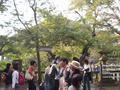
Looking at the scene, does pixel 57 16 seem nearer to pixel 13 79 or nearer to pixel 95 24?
pixel 95 24

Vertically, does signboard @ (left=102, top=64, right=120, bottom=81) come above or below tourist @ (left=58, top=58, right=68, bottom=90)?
below

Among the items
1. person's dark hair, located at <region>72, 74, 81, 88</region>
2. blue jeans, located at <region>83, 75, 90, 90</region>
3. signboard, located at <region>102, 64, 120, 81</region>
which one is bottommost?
signboard, located at <region>102, 64, 120, 81</region>

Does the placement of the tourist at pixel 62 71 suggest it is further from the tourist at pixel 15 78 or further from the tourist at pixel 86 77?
the tourist at pixel 86 77

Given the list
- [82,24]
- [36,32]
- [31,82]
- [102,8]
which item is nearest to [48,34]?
[36,32]

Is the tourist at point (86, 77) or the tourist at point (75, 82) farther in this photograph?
the tourist at point (86, 77)

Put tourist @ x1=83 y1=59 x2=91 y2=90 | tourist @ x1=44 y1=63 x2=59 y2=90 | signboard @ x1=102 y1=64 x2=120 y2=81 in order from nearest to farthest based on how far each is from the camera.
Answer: tourist @ x1=44 y1=63 x2=59 y2=90 → tourist @ x1=83 y1=59 x2=91 y2=90 → signboard @ x1=102 y1=64 x2=120 y2=81

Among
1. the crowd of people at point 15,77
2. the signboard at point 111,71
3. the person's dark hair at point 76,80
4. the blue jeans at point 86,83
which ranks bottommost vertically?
the signboard at point 111,71

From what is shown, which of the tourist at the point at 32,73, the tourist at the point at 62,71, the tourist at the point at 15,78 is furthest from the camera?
the tourist at the point at 32,73

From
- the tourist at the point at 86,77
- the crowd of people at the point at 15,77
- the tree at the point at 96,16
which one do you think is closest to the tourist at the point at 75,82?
the crowd of people at the point at 15,77

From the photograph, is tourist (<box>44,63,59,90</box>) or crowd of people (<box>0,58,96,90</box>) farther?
tourist (<box>44,63,59,90</box>)

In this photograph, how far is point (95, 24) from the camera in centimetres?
2966

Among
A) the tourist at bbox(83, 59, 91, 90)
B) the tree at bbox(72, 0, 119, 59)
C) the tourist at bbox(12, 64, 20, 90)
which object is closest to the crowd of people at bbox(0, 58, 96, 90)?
the tourist at bbox(12, 64, 20, 90)

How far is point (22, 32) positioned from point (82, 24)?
5655 millimetres

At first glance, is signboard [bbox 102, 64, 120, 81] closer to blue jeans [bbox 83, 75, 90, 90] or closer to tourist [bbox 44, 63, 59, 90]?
blue jeans [bbox 83, 75, 90, 90]
